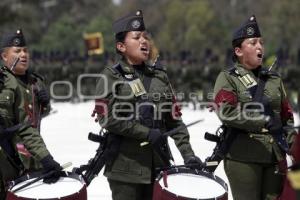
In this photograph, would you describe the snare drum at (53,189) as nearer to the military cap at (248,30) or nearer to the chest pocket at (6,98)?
the chest pocket at (6,98)

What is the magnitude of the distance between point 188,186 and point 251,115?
76cm

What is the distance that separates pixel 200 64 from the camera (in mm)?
16734

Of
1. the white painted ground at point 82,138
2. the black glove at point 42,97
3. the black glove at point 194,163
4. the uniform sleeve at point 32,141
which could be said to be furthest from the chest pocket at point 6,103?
the white painted ground at point 82,138

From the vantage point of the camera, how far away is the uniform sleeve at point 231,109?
14.0 ft

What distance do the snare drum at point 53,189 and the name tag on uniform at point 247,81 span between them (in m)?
1.32

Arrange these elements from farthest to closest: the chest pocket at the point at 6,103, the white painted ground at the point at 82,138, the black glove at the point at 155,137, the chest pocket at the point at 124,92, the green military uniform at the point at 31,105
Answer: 1. the white painted ground at the point at 82,138
2. the green military uniform at the point at 31,105
3. the chest pocket at the point at 6,103
4. the chest pocket at the point at 124,92
5. the black glove at the point at 155,137

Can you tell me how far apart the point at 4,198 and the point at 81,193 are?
84 cm

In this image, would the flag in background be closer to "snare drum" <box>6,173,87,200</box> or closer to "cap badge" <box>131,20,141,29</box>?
"cap badge" <box>131,20,141,29</box>

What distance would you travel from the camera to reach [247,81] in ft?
14.6

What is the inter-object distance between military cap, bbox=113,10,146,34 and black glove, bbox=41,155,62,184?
985 mm

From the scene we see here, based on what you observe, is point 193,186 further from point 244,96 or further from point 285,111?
point 285,111

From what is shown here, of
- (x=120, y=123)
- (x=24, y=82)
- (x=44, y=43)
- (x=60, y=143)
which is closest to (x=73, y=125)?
(x=60, y=143)

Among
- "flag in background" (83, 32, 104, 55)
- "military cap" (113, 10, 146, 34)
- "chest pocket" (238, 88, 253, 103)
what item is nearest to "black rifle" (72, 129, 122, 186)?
"military cap" (113, 10, 146, 34)

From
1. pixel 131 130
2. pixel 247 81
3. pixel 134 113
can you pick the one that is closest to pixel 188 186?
pixel 131 130
